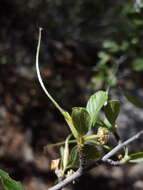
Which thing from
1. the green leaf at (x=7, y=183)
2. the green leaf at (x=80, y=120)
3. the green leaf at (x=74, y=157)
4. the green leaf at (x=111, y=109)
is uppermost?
the green leaf at (x=111, y=109)

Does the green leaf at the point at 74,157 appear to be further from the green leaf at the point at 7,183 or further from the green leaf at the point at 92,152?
the green leaf at the point at 7,183

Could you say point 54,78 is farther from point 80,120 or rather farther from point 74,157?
point 80,120

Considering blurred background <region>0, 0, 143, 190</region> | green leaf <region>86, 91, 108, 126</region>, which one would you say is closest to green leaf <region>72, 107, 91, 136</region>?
green leaf <region>86, 91, 108, 126</region>

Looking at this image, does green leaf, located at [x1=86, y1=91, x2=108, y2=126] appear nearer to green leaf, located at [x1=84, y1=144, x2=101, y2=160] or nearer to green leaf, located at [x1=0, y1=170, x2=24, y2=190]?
green leaf, located at [x1=84, y1=144, x2=101, y2=160]

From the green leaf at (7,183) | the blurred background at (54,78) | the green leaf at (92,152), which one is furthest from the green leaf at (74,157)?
the blurred background at (54,78)

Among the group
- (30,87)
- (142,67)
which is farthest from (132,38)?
(30,87)

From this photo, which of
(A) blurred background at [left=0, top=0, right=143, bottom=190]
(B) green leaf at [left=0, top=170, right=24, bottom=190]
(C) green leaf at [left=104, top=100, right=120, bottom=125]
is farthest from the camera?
(A) blurred background at [left=0, top=0, right=143, bottom=190]

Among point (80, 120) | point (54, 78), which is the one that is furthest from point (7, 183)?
point (54, 78)

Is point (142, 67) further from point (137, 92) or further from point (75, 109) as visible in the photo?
point (137, 92)
